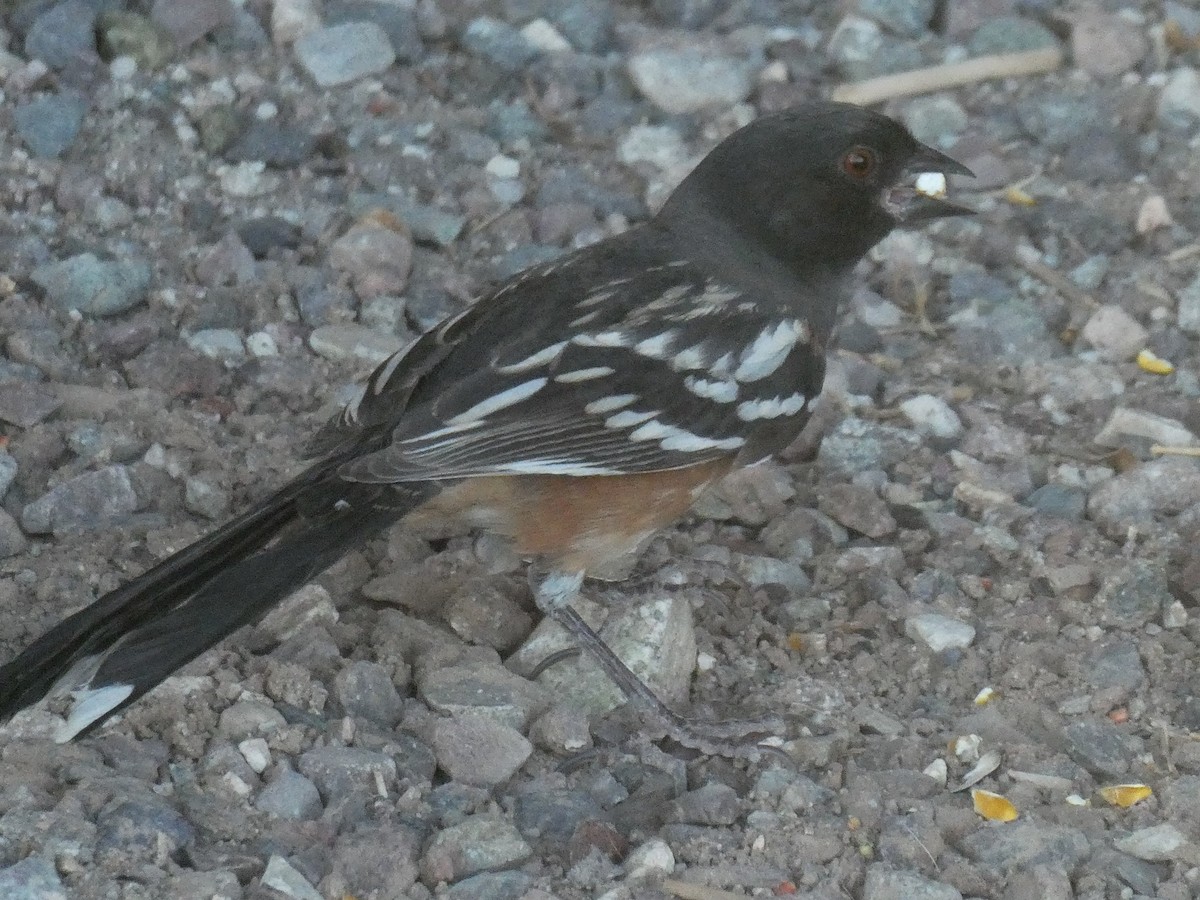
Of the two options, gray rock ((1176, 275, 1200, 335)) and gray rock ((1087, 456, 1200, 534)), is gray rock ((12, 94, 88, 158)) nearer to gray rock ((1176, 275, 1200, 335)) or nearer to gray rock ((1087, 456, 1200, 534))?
gray rock ((1087, 456, 1200, 534))

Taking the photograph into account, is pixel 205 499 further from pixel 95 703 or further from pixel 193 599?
pixel 95 703

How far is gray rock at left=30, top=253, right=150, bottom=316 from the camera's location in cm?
438

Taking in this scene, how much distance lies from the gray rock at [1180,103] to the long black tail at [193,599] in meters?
3.06

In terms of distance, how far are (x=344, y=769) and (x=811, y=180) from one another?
1639 millimetres

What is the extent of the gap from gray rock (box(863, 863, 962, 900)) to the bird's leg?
1.42 feet

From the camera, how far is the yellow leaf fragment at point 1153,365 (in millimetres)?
4652

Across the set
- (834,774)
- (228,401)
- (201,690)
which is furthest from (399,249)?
(834,774)

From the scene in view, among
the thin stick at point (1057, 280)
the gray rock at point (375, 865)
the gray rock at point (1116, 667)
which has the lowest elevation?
the thin stick at point (1057, 280)

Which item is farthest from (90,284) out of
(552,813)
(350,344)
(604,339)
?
(552,813)

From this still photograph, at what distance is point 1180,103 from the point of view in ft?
18.1

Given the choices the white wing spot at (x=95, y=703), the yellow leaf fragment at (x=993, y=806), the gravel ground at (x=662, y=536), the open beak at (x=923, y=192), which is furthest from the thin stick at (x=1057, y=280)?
the white wing spot at (x=95, y=703)

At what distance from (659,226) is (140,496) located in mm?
1275

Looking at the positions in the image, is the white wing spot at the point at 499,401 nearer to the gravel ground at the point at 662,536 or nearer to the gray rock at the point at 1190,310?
the gravel ground at the point at 662,536

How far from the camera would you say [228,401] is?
425 cm
